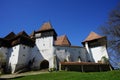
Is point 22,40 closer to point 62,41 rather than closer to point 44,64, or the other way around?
point 44,64

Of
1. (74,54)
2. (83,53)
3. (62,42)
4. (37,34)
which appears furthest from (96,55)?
(37,34)

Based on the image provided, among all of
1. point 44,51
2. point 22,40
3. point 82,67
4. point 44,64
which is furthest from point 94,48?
point 22,40

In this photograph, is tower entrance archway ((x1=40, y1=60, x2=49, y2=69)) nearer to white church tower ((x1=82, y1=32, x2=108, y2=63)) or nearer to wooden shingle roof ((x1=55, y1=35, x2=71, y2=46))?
wooden shingle roof ((x1=55, y1=35, x2=71, y2=46))

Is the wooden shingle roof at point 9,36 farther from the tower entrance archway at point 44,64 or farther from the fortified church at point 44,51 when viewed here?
the tower entrance archway at point 44,64

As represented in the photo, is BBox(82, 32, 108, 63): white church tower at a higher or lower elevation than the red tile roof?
lower

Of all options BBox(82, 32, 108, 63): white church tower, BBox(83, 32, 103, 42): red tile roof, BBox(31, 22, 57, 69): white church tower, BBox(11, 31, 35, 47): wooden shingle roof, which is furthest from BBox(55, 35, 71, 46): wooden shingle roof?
BBox(11, 31, 35, 47): wooden shingle roof

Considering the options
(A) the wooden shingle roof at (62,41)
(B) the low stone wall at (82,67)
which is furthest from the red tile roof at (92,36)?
(B) the low stone wall at (82,67)

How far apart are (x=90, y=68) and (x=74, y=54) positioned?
319 inches

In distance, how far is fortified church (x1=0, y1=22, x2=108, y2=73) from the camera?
38.2 meters

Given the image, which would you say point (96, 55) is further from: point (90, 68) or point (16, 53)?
point (16, 53)

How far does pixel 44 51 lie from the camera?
4025 cm

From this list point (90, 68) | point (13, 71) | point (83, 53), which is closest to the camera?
point (90, 68)

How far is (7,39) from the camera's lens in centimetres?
4284

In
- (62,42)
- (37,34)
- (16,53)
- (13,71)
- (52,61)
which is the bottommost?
(13,71)
